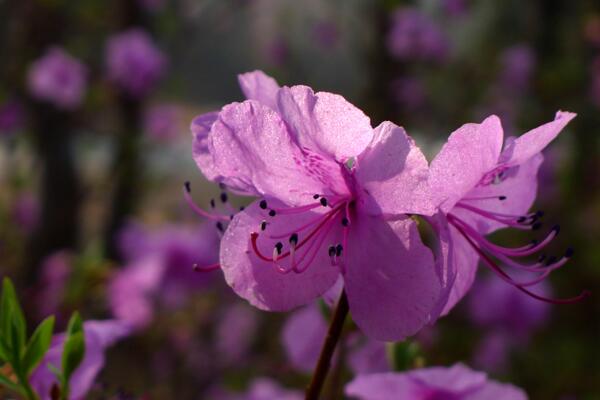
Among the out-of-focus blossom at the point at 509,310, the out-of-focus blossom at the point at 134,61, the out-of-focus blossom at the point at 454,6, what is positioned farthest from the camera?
the out-of-focus blossom at the point at 454,6

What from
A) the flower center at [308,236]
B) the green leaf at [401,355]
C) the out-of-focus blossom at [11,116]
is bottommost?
the out-of-focus blossom at [11,116]

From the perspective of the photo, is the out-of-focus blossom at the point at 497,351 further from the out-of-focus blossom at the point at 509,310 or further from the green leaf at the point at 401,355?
the green leaf at the point at 401,355

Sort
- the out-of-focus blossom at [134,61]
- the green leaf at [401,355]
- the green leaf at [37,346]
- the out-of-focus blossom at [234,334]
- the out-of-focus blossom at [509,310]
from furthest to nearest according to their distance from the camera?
the out-of-focus blossom at [134,61], the out-of-focus blossom at [234,334], the out-of-focus blossom at [509,310], the green leaf at [401,355], the green leaf at [37,346]

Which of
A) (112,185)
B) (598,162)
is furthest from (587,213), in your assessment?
(112,185)

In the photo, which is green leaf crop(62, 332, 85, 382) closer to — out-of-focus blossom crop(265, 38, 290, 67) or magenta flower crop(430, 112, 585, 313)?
magenta flower crop(430, 112, 585, 313)

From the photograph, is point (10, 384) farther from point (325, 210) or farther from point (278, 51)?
point (278, 51)

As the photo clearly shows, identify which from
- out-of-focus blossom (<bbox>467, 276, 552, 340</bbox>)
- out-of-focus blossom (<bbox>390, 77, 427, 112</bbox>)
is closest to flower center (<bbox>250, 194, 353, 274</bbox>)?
out-of-focus blossom (<bbox>467, 276, 552, 340</bbox>)

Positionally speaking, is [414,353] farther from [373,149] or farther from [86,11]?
[86,11]

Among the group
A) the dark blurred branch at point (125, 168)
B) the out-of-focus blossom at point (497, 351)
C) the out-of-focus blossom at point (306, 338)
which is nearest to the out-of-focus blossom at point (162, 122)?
the dark blurred branch at point (125, 168)
